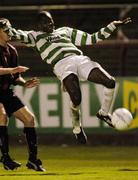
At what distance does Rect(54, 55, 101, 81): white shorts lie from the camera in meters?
12.2

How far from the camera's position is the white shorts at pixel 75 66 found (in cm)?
1216

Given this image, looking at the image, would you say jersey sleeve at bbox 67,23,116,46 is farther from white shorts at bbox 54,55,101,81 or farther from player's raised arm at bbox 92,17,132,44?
white shorts at bbox 54,55,101,81

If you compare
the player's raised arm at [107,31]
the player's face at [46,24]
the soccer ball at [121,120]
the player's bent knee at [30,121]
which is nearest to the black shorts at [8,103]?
the player's bent knee at [30,121]

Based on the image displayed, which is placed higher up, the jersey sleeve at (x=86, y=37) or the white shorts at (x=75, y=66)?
the jersey sleeve at (x=86, y=37)

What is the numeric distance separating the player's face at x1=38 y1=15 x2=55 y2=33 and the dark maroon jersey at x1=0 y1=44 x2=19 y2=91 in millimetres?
645

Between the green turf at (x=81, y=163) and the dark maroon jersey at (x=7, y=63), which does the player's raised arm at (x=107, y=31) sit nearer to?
the dark maroon jersey at (x=7, y=63)

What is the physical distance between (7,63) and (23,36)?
58 cm

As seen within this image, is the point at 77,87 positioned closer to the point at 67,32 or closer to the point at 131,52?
the point at 67,32

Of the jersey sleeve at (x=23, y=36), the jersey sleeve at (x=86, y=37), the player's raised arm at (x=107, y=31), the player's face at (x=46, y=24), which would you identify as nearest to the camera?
the jersey sleeve at (x=23, y=36)

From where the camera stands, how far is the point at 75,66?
12.2 metres

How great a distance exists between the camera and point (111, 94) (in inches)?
480

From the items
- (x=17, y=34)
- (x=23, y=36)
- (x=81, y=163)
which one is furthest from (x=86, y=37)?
(x=81, y=163)

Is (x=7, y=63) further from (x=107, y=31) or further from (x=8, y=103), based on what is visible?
(x=107, y=31)

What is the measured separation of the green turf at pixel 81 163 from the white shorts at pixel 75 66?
1.43 m
